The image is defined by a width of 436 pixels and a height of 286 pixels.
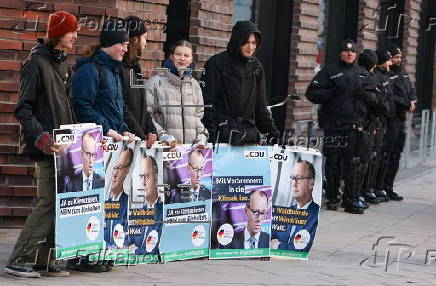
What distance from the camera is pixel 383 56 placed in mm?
15266

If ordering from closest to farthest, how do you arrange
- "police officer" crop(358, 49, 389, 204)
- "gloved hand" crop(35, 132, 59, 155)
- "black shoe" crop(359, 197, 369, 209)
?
"gloved hand" crop(35, 132, 59, 155) → "police officer" crop(358, 49, 389, 204) → "black shoe" crop(359, 197, 369, 209)

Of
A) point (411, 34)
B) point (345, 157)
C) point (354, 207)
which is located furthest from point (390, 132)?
point (411, 34)

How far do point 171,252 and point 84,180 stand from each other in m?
1.25

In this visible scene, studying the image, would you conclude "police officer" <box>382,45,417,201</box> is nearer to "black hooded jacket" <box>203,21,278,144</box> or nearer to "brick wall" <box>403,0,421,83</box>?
"black hooded jacket" <box>203,21,278,144</box>

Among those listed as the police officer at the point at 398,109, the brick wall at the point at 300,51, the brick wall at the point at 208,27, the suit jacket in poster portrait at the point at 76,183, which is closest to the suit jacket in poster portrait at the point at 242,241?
the suit jacket in poster portrait at the point at 76,183

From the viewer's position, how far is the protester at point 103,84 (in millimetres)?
8805

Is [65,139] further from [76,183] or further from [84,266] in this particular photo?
[84,266]

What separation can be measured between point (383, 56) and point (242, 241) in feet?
19.1

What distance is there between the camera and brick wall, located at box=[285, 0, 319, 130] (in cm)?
1662

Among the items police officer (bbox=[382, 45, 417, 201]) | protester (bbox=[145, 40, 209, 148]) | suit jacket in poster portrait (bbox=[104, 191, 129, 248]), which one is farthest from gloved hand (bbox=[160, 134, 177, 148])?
police officer (bbox=[382, 45, 417, 201])

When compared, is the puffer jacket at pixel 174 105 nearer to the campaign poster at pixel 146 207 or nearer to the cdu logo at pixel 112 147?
the campaign poster at pixel 146 207

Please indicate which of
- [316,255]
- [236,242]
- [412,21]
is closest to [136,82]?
[236,242]

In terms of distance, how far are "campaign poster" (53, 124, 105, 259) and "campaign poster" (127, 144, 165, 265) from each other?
18.0 inches

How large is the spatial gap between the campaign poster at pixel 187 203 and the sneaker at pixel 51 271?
1025 mm
